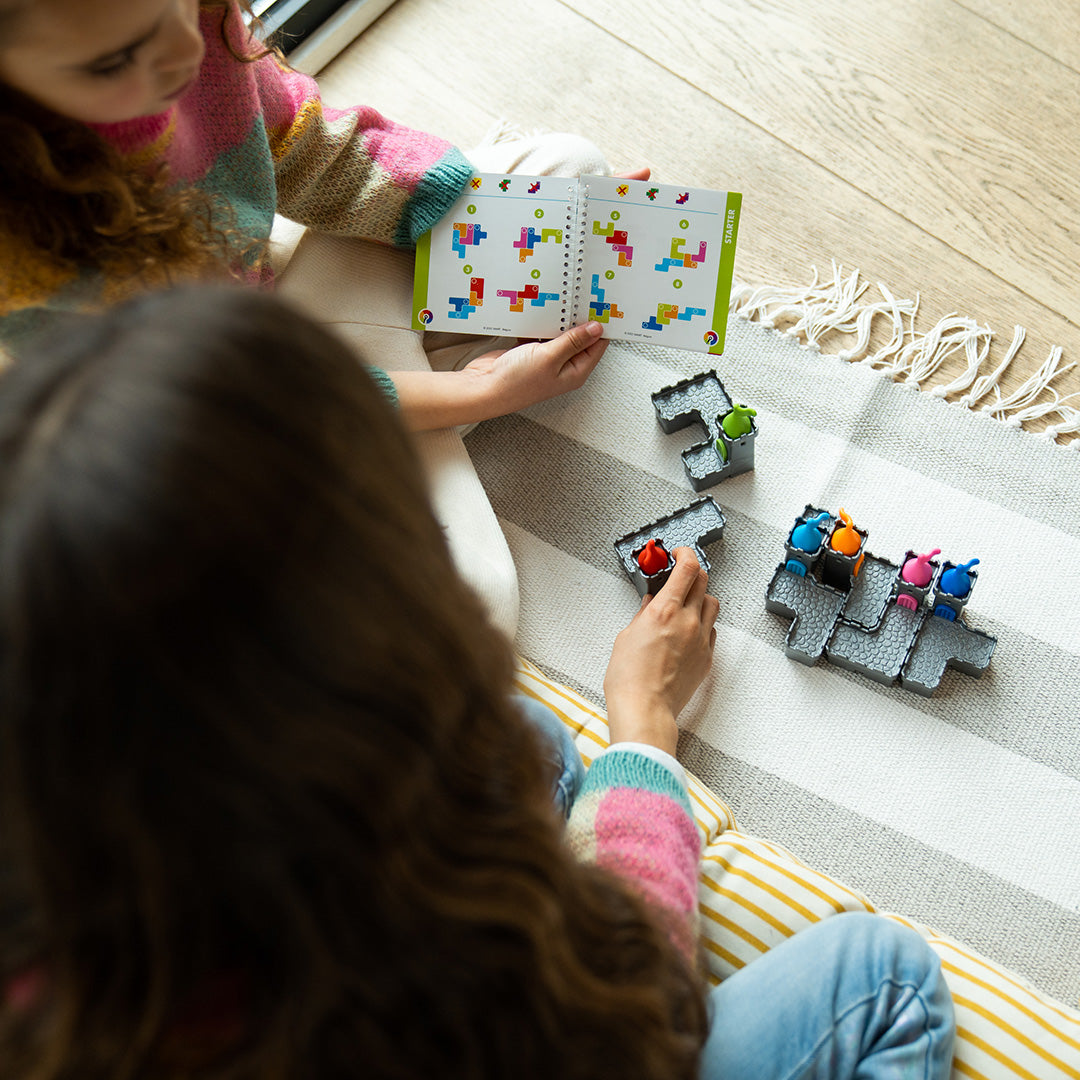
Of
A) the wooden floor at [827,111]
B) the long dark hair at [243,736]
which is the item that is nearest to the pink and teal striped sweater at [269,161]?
the wooden floor at [827,111]

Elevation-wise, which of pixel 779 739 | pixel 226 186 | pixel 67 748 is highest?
pixel 67 748

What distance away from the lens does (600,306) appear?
1.11 metres

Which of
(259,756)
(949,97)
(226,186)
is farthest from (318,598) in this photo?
(949,97)

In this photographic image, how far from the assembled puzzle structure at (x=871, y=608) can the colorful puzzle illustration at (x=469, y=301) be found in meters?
0.44

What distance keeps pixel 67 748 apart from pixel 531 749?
21 centimetres

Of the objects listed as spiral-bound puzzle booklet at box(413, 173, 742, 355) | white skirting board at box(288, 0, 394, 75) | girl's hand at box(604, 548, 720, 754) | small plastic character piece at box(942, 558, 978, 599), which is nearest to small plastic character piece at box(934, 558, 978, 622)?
small plastic character piece at box(942, 558, 978, 599)

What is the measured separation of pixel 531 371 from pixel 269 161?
1.14ft

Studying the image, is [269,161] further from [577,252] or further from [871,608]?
[871,608]

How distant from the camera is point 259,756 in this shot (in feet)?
1.18

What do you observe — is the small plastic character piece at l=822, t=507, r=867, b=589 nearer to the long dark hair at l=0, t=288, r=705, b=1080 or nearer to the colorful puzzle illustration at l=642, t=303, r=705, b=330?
the colorful puzzle illustration at l=642, t=303, r=705, b=330

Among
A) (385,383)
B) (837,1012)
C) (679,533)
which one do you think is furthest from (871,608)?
(385,383)

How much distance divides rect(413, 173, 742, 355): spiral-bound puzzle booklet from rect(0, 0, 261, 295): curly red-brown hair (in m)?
0.32

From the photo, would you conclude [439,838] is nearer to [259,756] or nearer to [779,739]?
[259,756]

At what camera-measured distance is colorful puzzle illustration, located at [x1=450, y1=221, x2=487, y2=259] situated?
1.10 meters
